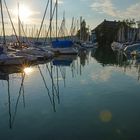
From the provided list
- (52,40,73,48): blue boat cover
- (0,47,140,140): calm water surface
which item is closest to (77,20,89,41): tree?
A: (52,40,73,48): blue boat cover

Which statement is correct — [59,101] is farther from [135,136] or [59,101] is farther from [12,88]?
[135,136]

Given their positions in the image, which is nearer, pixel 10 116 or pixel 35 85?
pixel 10 116

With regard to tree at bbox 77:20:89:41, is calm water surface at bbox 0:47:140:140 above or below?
below

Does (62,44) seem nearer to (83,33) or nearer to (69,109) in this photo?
(69,109)

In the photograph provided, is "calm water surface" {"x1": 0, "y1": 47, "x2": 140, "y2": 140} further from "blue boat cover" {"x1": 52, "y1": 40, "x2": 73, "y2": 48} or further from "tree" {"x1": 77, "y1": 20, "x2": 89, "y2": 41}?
"tree" {"x1": 77, "y1": 20, "x2": 89, "y2": 41}

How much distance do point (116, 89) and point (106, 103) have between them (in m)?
3.98

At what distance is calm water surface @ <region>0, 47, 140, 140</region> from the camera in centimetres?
994

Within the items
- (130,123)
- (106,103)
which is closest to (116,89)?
(106,103)

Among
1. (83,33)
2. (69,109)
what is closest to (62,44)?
(69,109)

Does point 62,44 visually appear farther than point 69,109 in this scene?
Yes

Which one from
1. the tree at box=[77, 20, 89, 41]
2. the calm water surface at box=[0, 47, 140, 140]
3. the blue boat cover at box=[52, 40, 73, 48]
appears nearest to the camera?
the calm water surface at box=[0, 47, 140, 140]

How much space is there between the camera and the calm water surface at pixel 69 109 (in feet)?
32.6

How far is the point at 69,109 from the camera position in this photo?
1305cm

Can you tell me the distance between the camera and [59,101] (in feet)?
48.7
